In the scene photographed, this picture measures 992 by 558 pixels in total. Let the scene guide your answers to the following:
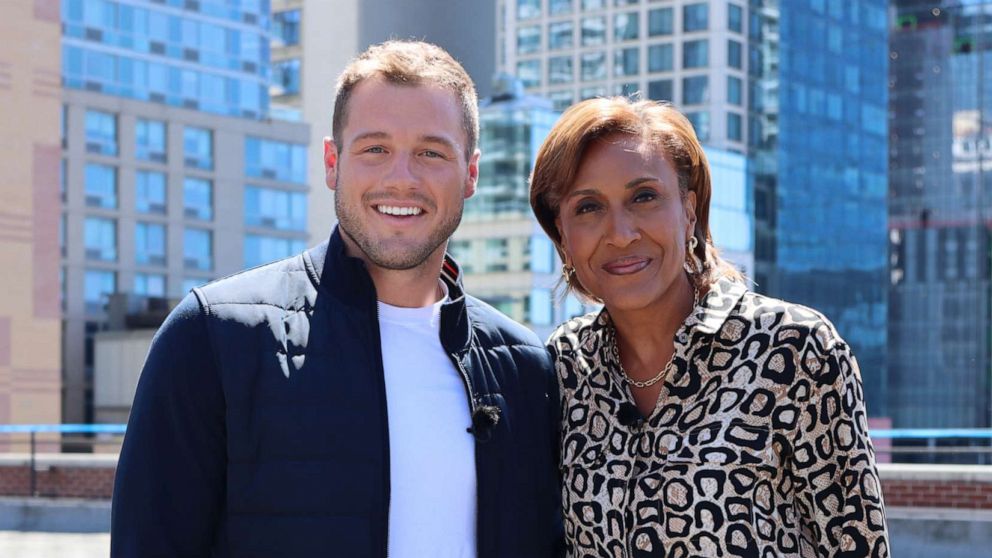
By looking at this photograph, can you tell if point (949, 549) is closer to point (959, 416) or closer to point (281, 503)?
point (281, 503)

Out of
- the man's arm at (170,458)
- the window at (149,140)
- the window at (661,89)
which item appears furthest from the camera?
the window at (661,89)

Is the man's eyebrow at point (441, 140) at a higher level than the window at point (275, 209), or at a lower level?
lower

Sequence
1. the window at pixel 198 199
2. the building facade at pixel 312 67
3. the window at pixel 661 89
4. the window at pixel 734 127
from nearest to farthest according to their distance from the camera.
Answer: the window at pixel 198 199
the building facade at pixel 312 67
the window at pixel 734 127
the window at pixel 661 89

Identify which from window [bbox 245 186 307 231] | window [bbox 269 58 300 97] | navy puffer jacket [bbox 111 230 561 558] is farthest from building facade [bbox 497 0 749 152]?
navy puffer jacket [bbox 111 230 561 558]

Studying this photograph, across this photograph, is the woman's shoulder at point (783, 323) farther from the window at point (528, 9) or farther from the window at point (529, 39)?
the window at point (528, 9)

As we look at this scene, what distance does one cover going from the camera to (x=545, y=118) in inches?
2557

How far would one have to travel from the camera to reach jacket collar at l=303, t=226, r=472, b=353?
11.0ft

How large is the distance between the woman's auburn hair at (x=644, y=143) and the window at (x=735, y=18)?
258 feet

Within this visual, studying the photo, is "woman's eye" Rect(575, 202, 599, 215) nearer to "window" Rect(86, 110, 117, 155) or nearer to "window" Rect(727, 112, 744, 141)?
"window" Rect(86, 110, 117, 155)

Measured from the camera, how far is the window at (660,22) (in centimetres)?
8238

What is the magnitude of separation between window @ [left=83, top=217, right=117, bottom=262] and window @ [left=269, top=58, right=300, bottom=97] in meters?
20.9

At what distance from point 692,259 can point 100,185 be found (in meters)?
62.8

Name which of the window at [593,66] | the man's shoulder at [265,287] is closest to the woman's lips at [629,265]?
the man's shoulder at [265,287]

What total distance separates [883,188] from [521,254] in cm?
3197
